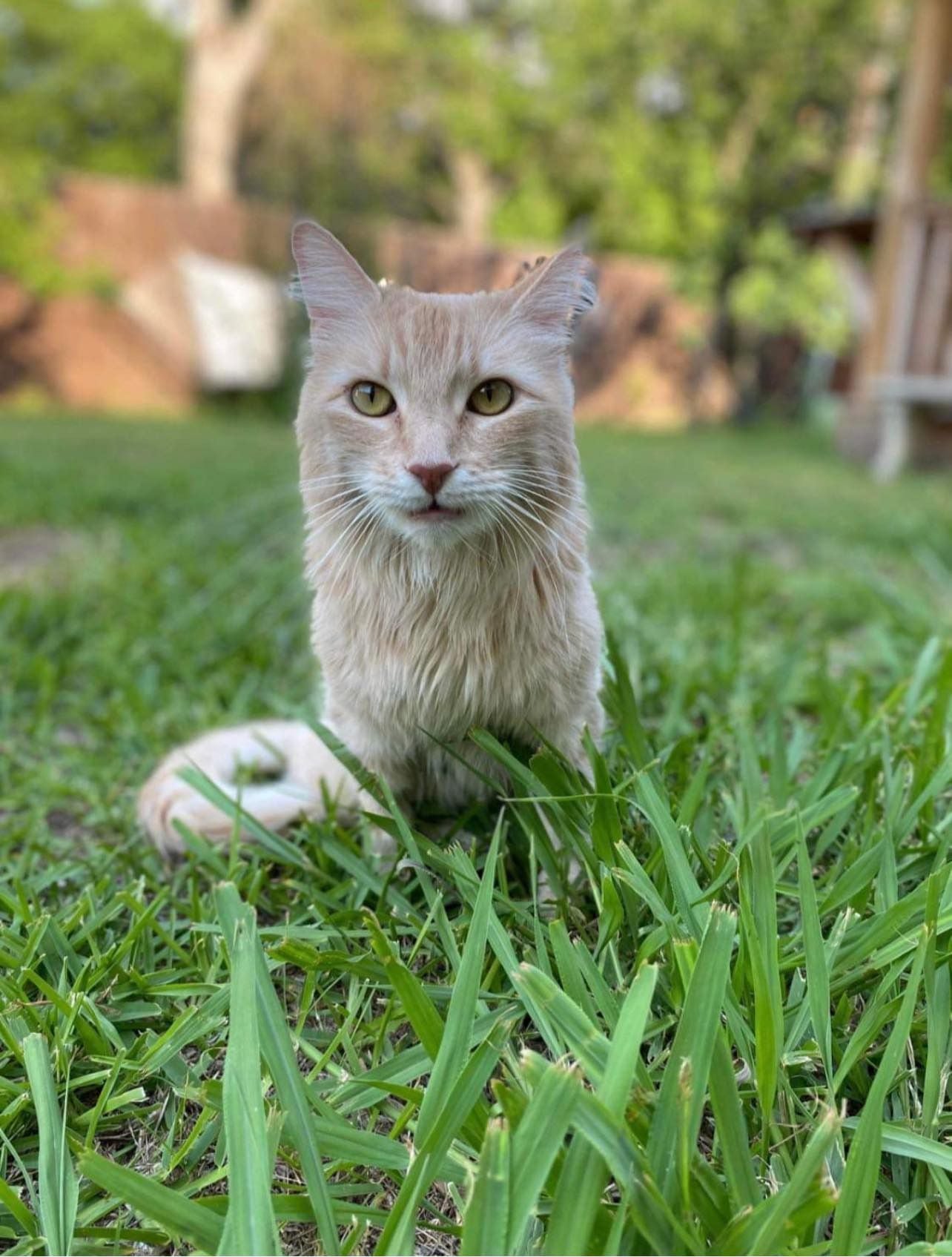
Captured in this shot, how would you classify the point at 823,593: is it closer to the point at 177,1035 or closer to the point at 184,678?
the point at 184,678

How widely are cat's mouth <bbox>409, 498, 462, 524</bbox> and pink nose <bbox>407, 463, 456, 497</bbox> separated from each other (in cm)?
2

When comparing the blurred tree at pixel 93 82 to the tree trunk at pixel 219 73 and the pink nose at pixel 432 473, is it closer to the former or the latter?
the tree trunk at pixel 219 73

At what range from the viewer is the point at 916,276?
6.10m

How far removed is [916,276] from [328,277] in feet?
19.9

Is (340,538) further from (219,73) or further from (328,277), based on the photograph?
(219,73)

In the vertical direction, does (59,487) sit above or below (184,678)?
above

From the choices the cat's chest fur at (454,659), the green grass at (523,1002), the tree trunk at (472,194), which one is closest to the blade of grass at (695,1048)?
the green grass at (523,1002)

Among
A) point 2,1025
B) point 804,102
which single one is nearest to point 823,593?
point 2,1025

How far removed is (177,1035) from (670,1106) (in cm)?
51

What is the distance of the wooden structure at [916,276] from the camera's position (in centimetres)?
607

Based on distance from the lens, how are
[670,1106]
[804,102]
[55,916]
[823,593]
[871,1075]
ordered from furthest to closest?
[804,102] < [823,593] < [55,916] < [871,1075] < [670,1106]

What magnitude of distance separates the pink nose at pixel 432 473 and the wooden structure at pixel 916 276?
5738 mm

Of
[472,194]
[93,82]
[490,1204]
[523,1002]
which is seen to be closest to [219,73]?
[472,194]

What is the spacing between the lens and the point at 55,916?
1.19m
